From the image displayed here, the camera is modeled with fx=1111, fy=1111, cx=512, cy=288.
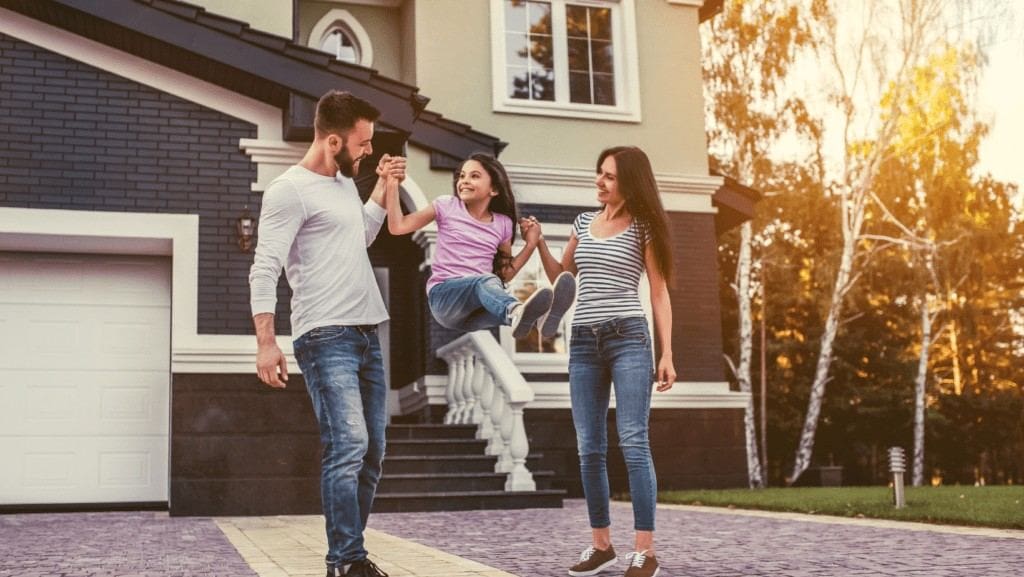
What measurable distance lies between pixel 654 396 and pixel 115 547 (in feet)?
27.0

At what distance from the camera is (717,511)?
9.70 meters

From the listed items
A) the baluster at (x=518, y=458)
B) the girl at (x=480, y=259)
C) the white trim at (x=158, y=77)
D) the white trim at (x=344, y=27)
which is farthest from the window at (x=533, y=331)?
the girl at (x=480, y=259)

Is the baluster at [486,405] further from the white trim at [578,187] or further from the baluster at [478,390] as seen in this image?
the white trim at [578,187]

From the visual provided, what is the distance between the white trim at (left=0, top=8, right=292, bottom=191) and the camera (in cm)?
948

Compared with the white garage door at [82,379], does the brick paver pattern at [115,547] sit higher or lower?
lower

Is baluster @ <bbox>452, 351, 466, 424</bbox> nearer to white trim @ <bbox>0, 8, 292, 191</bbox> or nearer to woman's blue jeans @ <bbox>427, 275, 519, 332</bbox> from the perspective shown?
white trim @ <bbox>0, 8, 292, 191</bbox>

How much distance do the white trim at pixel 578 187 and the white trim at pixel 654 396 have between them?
228 centimetres

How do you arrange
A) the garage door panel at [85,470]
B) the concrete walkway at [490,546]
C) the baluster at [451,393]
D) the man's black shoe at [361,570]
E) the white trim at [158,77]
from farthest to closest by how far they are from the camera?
the baluster at [451,393] → the garage door panel at [85,470] → the white trim at [158,77] → the concrete walkway at [490,546] → the man's black shoe at [361,570]

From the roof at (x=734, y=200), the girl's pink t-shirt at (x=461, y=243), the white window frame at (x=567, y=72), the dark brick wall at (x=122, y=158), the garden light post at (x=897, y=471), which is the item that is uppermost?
the white window frame at (x=567, y=72)

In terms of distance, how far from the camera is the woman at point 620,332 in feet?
15.5

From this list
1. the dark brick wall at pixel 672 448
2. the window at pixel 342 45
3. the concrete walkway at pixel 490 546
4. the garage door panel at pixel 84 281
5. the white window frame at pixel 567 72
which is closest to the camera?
the concrete walkway at pixel 490 546

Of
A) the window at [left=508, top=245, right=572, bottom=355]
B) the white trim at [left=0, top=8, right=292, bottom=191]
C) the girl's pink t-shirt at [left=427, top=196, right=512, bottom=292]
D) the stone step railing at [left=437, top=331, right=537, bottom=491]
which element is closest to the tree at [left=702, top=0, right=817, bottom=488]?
the window at [left=508, top=245, right=572, bottom=355]

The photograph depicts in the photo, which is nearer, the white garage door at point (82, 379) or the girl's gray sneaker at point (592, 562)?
the girl's gray sneaker at point (592, 562)

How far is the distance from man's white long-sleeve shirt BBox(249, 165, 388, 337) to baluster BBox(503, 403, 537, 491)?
19.7ft
